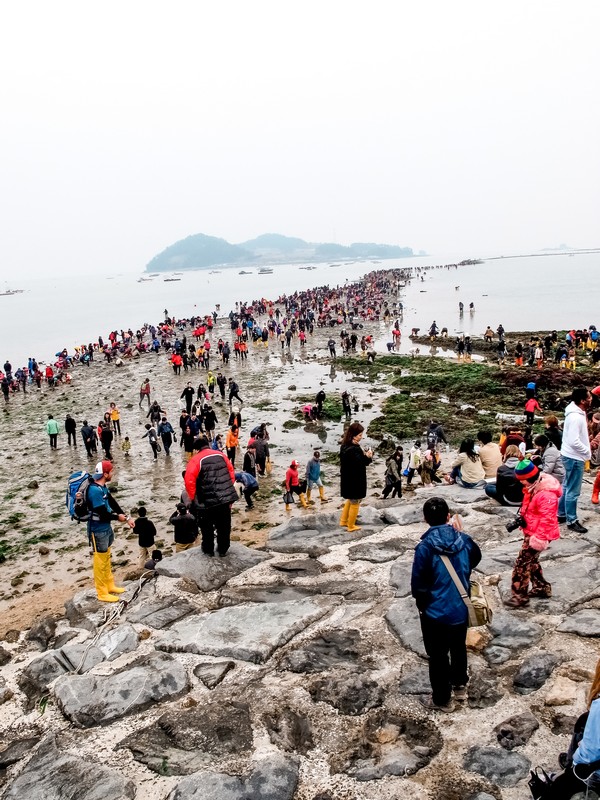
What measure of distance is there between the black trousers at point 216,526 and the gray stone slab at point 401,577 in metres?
2.36

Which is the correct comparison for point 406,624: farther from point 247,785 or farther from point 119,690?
point 119,690

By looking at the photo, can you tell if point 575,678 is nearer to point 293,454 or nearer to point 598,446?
point 598,446

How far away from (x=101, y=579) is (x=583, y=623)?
596 centimetres

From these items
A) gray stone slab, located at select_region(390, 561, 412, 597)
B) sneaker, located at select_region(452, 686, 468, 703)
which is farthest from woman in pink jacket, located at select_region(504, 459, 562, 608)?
sneaker, located at select_region(452, 686, 468, 703)

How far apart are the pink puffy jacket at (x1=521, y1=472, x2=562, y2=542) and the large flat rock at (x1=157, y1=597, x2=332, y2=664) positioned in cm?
257

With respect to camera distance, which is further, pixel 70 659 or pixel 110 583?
pixel 110 583

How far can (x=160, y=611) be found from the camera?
7.01 m

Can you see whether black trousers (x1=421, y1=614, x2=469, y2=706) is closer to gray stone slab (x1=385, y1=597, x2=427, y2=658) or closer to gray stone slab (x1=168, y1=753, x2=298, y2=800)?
gray stone slab (x1=385, y1=597, x2=427, y2=658)

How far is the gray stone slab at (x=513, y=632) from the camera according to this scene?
17.6 ft

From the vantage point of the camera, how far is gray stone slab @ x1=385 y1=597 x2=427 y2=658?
5.59 m

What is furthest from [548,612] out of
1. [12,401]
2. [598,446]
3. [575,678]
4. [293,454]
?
[12,401]

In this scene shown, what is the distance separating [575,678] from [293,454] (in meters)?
14.2

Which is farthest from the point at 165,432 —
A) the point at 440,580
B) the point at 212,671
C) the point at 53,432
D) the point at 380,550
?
the point at 440,580

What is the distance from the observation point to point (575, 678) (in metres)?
4.75
